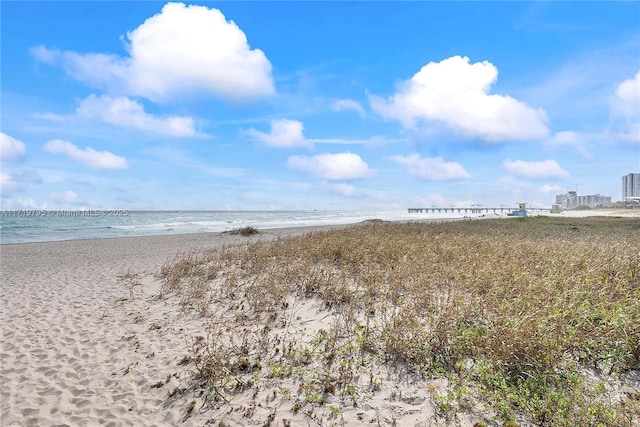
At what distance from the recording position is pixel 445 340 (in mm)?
5793

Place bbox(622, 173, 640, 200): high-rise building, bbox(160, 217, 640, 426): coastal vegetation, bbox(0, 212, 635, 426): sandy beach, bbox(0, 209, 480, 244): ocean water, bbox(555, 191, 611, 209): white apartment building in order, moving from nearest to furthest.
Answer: bbox(160, 217, 640, 426): coastal vegetation < bbox(0, 212, 635, 426): sandy beach < bbox(0, 209, 480, 244): ocean water < bbox(622, 173, 640, 200): high-rise building < bbox(555, 191, 611, 209): white apartment building

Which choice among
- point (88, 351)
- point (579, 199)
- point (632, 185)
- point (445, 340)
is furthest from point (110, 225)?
point (579, 199)

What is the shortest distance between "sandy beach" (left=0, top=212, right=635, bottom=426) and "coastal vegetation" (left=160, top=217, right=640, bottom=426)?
36 cm

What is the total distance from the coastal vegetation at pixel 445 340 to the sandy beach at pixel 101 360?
1.16ft

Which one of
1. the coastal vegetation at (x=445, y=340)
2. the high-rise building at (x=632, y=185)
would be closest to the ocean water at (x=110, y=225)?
the coastal vegetation at (x=445, y=340)

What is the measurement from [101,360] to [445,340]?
22.1ft

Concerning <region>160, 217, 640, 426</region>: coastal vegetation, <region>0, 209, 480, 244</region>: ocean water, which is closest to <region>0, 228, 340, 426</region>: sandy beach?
<region>160, 217, 640, 426</region>: coastal vegetation

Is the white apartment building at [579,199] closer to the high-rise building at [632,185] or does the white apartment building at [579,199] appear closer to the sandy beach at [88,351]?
the high-rise building at [632,185]

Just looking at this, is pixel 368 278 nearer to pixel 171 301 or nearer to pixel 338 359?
pixel 338 359

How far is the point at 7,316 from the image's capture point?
9555mm

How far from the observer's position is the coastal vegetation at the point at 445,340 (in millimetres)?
4590

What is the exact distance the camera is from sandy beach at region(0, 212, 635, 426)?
193 inches

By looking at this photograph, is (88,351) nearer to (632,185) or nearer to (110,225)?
(110,225)

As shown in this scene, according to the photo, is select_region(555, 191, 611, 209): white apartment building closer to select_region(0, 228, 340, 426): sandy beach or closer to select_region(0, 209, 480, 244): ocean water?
select_region(0, 209, 480, 244): ocean water
